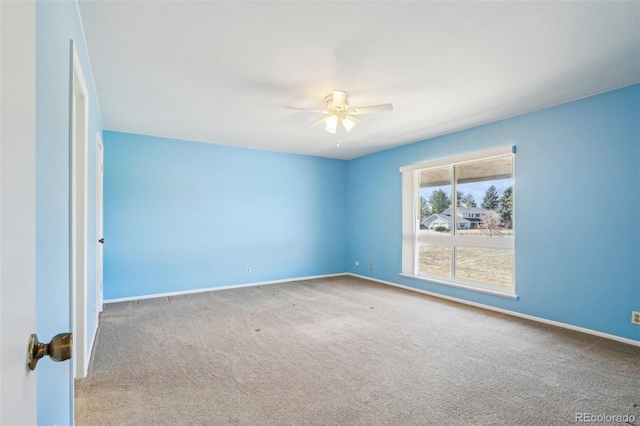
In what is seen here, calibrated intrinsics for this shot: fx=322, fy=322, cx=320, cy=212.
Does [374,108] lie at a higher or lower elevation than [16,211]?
higher

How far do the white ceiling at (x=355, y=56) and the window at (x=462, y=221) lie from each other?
0.84 metres

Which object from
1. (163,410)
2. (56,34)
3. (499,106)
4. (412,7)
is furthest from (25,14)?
(499,106)

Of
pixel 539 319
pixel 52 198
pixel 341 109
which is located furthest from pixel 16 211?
pixel 539 319

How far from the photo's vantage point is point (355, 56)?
8.21 ft

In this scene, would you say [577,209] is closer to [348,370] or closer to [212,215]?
[348,370]

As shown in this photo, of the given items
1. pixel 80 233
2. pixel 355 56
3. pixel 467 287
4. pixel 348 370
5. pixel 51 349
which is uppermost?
pixel 355 56

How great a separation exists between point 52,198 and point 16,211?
773 mm

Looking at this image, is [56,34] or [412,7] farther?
[412,7]

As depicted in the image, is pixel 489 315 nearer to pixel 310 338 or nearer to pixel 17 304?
pixel 310 338

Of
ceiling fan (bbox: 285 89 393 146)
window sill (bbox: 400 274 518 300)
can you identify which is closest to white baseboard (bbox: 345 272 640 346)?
window sill (bbox: 400 274 518 300)

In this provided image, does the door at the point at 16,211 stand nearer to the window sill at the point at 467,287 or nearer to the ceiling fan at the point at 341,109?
the ceiling fan at the point at 341,109

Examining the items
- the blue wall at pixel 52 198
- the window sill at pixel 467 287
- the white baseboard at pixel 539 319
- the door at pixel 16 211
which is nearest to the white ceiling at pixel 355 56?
the blue wall at pixel 52 198

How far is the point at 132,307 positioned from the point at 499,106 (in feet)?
17.1

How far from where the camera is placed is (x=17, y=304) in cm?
58
